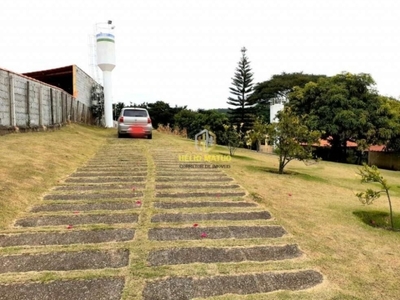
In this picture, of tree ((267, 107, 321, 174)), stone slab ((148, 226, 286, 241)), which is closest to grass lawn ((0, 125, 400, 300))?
stone slab ((148, 226, 286, 241))

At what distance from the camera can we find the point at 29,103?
10039mm

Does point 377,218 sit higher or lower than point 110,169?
lower

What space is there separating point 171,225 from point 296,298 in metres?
1.71

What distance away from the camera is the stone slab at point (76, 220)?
3.60 meters

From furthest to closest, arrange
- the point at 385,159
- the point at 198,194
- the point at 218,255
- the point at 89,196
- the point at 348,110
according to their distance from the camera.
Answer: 1. the point at 385,159
2. the point at 348,110
3. the point at 198,194
4. the point at 89,196
5. the point at 218,255

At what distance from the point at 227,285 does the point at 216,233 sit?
1004 millimetres

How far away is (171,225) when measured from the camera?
370 centimetres

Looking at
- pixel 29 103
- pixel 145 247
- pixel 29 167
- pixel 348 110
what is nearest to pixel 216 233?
pixel 145 247

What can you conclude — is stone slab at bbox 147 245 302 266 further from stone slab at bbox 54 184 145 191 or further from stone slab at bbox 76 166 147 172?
stone slab at bbox 76 166 147 172

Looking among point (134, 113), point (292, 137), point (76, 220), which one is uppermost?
point (134, 113)

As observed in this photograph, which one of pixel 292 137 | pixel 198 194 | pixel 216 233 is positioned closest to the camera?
pixel 216 233

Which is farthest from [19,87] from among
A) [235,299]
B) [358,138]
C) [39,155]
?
[358,138]

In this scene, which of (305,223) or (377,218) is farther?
(377,218)

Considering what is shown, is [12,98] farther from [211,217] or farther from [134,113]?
[211,217]
